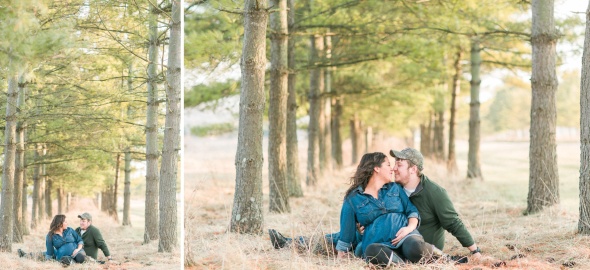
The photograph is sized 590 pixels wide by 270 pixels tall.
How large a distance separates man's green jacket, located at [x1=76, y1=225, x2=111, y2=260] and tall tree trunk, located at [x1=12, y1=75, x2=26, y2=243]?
49 cm

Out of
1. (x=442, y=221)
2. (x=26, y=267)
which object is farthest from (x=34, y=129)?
(x=442, y=221)

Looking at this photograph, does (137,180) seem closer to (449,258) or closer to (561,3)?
(449,258)

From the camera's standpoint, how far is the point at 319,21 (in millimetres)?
12125

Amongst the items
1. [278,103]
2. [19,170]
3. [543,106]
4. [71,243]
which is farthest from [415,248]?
[278,103]

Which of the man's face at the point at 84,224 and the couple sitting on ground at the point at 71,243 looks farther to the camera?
the man's face at the point at 84,224

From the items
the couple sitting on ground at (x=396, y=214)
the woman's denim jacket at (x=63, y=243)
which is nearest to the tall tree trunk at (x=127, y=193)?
the woman's denim jacket at (x=63, y=243)

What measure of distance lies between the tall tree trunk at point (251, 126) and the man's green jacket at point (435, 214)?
2067 mm

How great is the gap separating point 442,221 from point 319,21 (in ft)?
24.1

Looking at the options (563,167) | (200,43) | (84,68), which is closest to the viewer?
(84,68)

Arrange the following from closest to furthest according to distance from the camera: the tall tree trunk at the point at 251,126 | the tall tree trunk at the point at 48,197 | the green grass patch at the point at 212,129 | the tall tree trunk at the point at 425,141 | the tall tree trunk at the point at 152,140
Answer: the tall tree trunk at the point at 48,197
the tall tree trunk at the point at 152,140
the tall tree trunk at the point at 251,126
the green grass patch at the point at 212,129
the tall tree trunk at the point at 425,141

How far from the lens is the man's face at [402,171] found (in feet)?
18.1

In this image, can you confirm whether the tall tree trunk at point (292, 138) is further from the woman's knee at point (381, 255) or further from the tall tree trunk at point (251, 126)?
the woman's knee at point (381, 255)

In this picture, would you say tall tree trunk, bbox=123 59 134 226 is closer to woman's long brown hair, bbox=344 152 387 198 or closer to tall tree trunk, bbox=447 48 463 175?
woman's long brown hair, bbox=344 152 387 198

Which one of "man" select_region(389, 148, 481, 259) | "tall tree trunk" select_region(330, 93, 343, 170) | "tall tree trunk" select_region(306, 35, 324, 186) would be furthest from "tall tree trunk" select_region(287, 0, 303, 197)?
"tall tree trunk" select_region(330, 93, 343, 170)
